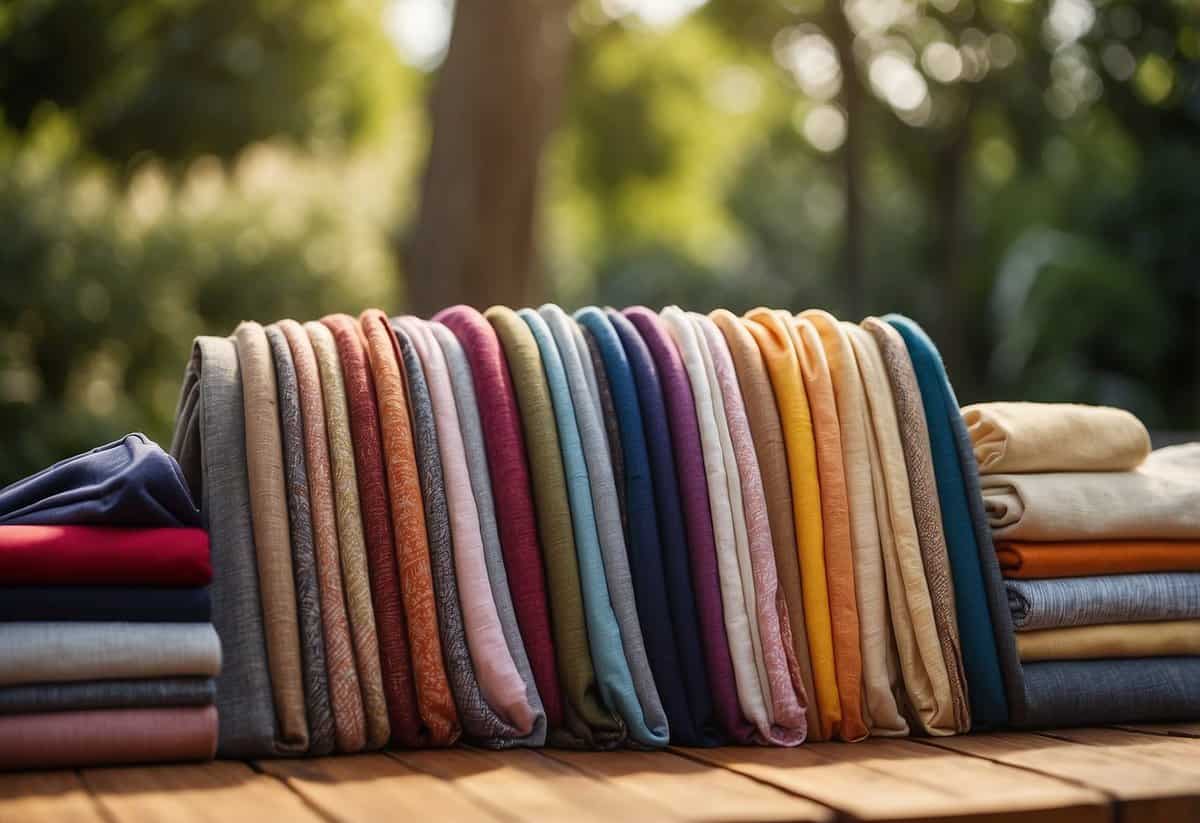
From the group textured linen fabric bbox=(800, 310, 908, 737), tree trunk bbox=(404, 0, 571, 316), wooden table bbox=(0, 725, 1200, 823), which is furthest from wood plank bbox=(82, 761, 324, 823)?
tree trunk bbox=(404, 0, 571, 316)

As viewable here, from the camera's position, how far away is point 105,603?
1.38 meters

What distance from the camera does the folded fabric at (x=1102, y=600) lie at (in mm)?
1632

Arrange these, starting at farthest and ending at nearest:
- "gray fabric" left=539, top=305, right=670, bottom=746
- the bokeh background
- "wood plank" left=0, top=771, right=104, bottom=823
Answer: the bokeh background → "gray fabric" left=539, top=305, right=670, bottom=746 → "wood plank" left=0, top=771, right=104, bottom=823

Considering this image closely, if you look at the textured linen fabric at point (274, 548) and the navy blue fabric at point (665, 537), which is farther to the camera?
the navy blue fabric at point (665, 537)

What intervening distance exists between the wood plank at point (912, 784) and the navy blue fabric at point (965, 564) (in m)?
0.13

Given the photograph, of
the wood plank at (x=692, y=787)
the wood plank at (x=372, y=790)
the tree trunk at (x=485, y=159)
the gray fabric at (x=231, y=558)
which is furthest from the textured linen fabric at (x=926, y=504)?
the tree trunk at (x=485, y=159)

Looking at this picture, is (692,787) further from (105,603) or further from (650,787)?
(105,603)

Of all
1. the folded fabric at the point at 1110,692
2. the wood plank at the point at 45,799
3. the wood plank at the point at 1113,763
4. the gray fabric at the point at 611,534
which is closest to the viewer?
the wood plank at the point at 45,799

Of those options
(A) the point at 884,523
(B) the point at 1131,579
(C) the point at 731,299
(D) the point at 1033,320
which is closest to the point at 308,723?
(A) the point at 884,523

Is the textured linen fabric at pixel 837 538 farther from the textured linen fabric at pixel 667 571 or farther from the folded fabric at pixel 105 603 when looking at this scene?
the folded fabric at pixel 105 603

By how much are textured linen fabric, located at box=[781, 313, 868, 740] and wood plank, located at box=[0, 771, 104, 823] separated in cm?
81

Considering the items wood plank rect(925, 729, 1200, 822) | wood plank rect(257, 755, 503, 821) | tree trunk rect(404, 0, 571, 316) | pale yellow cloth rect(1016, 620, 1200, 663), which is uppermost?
tree trunk rect(404, 0, 571, 316)

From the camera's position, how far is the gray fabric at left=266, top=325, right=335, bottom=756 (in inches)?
56.4

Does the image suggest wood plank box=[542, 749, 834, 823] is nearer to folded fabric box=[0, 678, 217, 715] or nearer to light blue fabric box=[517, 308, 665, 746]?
light blue fabric box=[517, 308, 665, 746]
